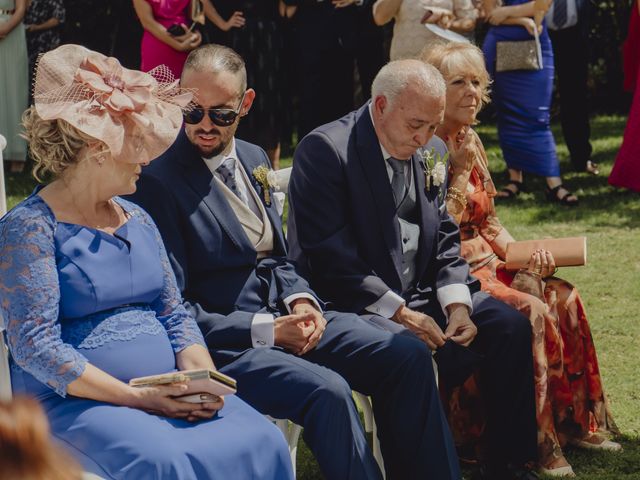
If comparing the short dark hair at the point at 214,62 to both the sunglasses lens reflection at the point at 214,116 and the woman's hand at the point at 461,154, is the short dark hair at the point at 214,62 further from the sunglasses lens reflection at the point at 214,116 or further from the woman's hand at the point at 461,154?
the woman's hand at the point at 461,154

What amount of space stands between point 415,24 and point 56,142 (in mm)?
4891

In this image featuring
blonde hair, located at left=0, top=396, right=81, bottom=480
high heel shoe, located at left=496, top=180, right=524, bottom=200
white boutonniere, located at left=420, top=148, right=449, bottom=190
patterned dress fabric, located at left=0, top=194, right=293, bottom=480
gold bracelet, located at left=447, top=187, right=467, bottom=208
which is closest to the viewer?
blonde hair, located at left=0, top=396, right=81, bottom=480

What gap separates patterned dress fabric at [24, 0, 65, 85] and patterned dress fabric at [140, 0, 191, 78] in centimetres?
242

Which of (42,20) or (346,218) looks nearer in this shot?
(346,218)

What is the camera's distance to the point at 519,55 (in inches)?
334

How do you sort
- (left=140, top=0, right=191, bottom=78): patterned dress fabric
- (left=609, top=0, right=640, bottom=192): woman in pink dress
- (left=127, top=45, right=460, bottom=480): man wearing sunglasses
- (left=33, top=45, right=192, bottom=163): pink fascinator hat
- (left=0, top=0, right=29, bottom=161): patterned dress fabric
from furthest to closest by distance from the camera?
(left=0, top=0, right=29, bottom=161): patterned dress fabric
(left=140, top=0, right=191, bottom=78): patterned dress fabric
(left=609, top=0, right=640, bottom=192): woman in pink dress
(left=127, top=45, right=460, bottom=480): man wearing sunglasses
(left=33, top=45, right=192, bottom=163): pink fascinator hat

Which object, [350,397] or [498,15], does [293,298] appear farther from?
[498,15]

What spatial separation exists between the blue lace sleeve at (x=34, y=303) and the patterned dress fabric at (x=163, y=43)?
18.3 feet

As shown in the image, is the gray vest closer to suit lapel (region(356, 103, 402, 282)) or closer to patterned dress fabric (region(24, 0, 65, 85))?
suit lapel (region(356, 103, 402, 282))

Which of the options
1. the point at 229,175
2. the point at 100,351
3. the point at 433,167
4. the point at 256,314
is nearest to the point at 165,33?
the point at 433,167

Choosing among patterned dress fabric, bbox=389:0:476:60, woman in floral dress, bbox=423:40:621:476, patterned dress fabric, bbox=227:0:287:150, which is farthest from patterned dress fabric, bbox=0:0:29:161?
woman in floral dress, bbox=423:40:621:476

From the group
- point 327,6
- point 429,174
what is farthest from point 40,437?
point 327,6

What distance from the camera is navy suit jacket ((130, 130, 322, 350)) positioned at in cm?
395

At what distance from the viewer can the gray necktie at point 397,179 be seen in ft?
14.8
